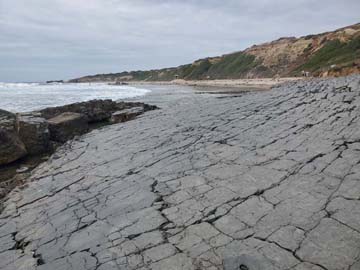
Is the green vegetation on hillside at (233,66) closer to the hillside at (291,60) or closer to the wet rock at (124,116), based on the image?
the hillside at (291,60)

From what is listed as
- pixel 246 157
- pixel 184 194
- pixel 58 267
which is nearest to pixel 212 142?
pixel 246 157

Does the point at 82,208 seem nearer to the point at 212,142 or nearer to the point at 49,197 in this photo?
the point at 49,197

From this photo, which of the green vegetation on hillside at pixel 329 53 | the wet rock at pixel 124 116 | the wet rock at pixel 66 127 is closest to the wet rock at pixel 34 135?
the wet rock at pixel 66 127

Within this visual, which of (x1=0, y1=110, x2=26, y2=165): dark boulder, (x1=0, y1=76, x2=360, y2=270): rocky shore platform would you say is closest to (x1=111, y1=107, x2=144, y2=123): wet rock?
(x1=0, y1=110, x2=26, y2=165): dark boulder

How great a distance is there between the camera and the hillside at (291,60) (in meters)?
46.4

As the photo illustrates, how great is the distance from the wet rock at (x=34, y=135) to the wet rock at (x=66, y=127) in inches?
29.2

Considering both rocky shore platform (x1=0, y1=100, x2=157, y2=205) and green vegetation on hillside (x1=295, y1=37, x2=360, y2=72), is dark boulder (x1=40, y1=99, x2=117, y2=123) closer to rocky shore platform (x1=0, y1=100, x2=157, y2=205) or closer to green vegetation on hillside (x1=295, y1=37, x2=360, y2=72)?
rocky shore platform (x1=0, y1=100, x2=157, y2=205)

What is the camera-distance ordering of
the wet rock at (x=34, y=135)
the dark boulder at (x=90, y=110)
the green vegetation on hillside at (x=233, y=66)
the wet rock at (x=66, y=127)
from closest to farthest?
the wet rock at (x=34, y=135) → the wet rock at (x=66, y=127) → the dark boulder at (x=90, y=110) → the green vegetation on hillside at (x=233, y=66)

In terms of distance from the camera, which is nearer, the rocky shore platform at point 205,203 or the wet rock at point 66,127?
the rocky shore platform at point 205,203

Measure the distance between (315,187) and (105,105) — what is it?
51.9 ft

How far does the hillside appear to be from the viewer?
152 ft

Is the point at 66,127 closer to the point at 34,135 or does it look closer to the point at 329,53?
the point at 34,135

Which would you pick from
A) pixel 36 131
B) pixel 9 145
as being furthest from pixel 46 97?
pixel 9 145

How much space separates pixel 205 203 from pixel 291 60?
63.8 m
